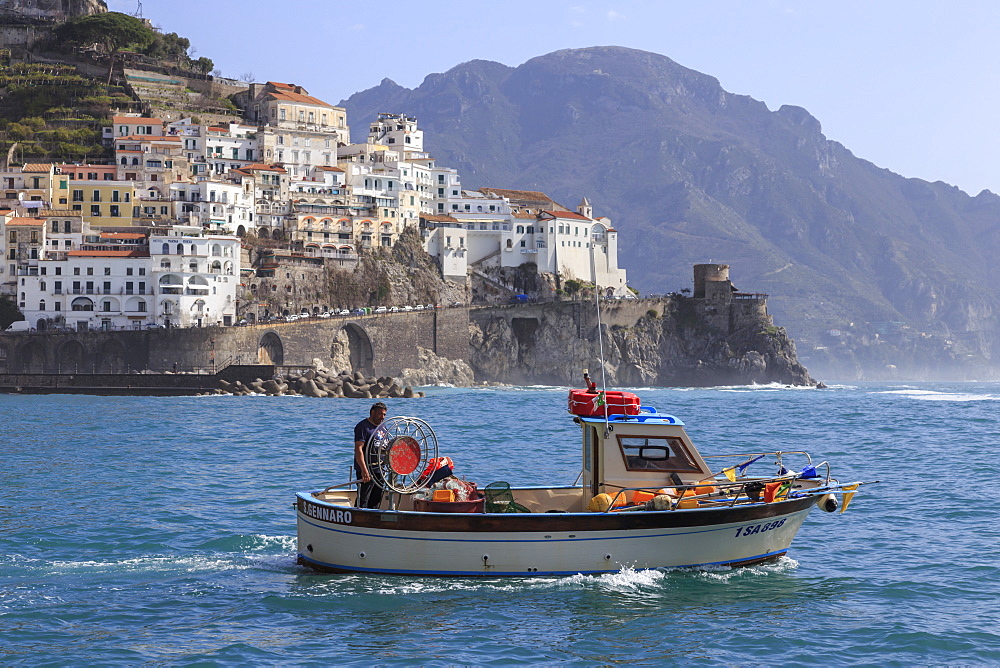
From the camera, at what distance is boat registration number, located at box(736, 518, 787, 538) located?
750 inches

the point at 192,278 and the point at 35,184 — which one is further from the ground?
the point at 35,184

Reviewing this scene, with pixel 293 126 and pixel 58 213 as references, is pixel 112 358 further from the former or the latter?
pixel 293 126

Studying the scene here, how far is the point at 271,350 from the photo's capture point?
85.9 meters

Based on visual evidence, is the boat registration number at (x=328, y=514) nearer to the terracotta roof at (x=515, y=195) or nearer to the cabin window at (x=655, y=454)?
the cabin window at (x=655, y=454)

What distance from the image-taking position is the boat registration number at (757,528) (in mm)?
19062

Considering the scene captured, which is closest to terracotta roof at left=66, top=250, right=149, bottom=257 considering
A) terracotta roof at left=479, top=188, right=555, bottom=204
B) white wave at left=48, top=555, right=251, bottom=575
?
terracotta roof at left=479, top=188, right=555, bottom=204

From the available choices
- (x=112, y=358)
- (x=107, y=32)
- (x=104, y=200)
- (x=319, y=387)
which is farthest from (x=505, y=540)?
(x=107, y=32)

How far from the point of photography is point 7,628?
52.7ft

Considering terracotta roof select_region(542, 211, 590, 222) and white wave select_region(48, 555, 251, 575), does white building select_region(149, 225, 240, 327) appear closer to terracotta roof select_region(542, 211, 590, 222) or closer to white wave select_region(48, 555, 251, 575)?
terracotta roof select_region(542, 211, 590, 222)

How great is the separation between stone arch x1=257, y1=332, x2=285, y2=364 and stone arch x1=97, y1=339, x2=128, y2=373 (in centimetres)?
934

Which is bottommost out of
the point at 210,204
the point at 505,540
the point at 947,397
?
the point at 505,540

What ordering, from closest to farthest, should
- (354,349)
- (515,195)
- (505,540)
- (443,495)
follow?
1. (505,540)
2. (443,495)
3. (354,349)
4. (515,195)

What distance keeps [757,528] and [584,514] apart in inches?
122

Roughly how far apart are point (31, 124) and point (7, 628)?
103081mm
